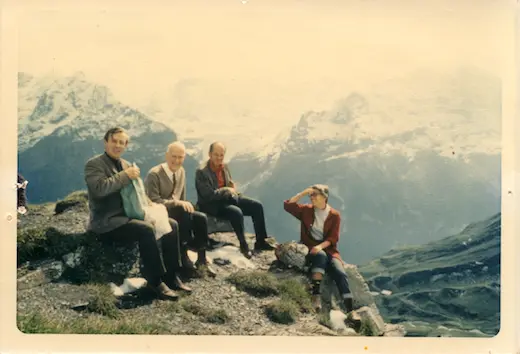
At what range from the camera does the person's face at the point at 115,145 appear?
290 cm

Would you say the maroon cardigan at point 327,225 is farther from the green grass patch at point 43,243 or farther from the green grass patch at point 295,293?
the green grass patch at point 43,243

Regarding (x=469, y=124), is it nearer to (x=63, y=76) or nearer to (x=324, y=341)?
(x=324, y=341)

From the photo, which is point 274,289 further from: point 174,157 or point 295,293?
point 174,157

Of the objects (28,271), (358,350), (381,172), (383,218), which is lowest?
(358,350)

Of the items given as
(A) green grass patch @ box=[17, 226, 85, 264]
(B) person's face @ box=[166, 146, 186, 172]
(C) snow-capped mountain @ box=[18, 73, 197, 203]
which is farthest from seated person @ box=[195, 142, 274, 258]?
(A) green grass patch @ box=[17, 226, 85, 264]

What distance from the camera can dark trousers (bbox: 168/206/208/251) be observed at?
9.56ft

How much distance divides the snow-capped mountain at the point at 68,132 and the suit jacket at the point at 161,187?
44 millimetres

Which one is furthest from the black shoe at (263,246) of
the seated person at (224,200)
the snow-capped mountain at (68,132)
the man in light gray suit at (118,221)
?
the snow-capped mountain at (68,132)

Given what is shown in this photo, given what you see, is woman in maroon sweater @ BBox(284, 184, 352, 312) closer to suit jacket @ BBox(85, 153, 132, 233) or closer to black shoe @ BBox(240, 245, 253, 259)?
black shoe @ BBox(240, 245, 253, 259)

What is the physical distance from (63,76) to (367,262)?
5.48ft

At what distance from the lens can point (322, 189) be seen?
2.94m

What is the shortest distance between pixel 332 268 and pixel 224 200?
0.60m

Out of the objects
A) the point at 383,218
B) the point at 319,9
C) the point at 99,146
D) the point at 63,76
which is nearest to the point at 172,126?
the point at 99,146

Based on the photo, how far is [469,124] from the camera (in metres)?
2.97
